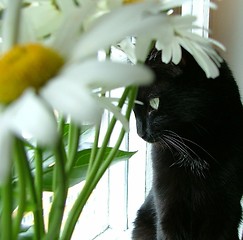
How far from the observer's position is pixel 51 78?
0.80ft

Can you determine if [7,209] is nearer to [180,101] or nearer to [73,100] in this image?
[73,100]

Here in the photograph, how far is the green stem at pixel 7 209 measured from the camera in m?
0.28

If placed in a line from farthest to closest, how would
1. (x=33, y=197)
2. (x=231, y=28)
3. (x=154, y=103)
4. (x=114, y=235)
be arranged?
(x=231, y=28) < (x=114, y=235) < (x=154, y=103) < (x=33, y=197)

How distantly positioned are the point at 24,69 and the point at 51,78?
16 mm

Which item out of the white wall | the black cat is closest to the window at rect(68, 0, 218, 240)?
the white wall

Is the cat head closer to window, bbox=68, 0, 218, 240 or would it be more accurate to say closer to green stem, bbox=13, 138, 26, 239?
window, bbox=68, 0, 218, 240

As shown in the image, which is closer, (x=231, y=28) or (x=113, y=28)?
(x=113, y=28)

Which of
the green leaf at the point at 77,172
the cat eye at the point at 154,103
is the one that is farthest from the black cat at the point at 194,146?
the green leaf at the point at 77,172

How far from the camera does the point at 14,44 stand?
266 millimetres

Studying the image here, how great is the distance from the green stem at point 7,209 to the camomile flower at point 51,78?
0.06 m

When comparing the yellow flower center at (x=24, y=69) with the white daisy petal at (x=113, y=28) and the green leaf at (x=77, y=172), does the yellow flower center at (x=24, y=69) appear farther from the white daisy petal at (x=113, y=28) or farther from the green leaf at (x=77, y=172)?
the green leaf at (x=77, y=172)

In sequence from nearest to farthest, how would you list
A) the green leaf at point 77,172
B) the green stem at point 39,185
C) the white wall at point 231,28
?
the green stem at point 39,185 → the green leaf at point 77,172 → the white wall at point 231,28

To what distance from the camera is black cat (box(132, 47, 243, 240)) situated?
2.75 ft

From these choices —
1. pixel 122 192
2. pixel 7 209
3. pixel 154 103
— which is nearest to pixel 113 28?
pixel 7 209
